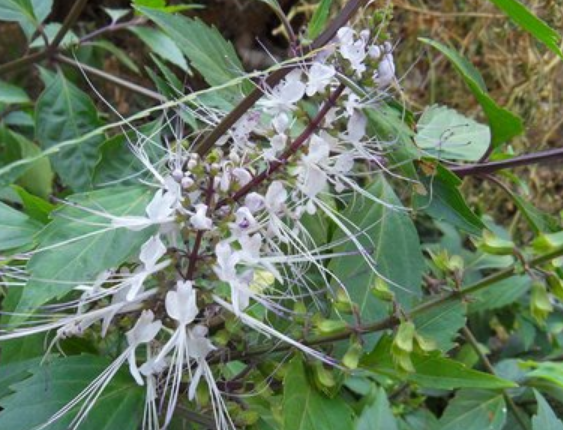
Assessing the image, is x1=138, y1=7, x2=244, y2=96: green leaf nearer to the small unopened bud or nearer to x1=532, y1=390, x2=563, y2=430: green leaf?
the small unopened bud

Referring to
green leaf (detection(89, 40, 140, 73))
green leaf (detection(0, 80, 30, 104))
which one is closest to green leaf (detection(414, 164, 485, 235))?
green leaf (detection(0, 80, 30, 104))

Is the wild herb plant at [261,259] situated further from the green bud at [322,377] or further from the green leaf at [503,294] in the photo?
the green leaf at [503,294]

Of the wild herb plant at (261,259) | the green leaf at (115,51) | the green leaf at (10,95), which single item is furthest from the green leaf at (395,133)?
the green leaf at (115,51)

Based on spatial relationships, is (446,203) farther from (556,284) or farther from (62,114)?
(62,114)

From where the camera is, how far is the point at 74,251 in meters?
0.59

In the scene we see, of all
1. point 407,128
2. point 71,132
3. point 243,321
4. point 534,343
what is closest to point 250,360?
point 243,321

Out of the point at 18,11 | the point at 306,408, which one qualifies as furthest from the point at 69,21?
the point at 306,408

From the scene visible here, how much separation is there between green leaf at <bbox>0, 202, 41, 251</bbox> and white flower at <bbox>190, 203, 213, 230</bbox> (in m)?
0.22

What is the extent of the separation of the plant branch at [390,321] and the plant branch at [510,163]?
0.46 ft

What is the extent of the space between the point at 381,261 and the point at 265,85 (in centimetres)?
17

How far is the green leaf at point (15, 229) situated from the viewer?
27.7 inches

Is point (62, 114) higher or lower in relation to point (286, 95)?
lower

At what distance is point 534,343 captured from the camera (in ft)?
4.19

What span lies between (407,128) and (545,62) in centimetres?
105
